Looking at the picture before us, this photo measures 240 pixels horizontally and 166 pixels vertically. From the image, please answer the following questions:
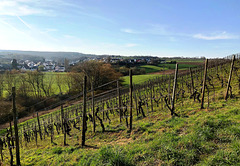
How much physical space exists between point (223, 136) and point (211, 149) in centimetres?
76

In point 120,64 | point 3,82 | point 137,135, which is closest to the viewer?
point 137,135

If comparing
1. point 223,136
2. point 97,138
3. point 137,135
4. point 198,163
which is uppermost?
point 223,136

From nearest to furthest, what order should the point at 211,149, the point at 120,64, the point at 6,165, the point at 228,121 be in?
the point at 211,149
the point at 228,121
the point at 6,165
the point at 120,64

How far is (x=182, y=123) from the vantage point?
20.5 ft

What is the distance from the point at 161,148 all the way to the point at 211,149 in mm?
1348

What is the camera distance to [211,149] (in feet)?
13.2

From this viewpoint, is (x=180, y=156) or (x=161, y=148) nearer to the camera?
(x=180, y=156)

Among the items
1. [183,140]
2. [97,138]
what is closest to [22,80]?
[97,138]

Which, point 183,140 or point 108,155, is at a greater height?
point 183,140

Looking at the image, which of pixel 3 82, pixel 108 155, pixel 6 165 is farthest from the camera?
pixel 3 82

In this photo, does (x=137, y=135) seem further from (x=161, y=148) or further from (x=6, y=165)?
(x=6, y=165)

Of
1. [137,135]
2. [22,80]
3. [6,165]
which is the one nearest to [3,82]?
[22,80]

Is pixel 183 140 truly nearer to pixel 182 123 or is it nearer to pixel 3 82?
pixel 182 123

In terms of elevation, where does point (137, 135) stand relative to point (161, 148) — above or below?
below
